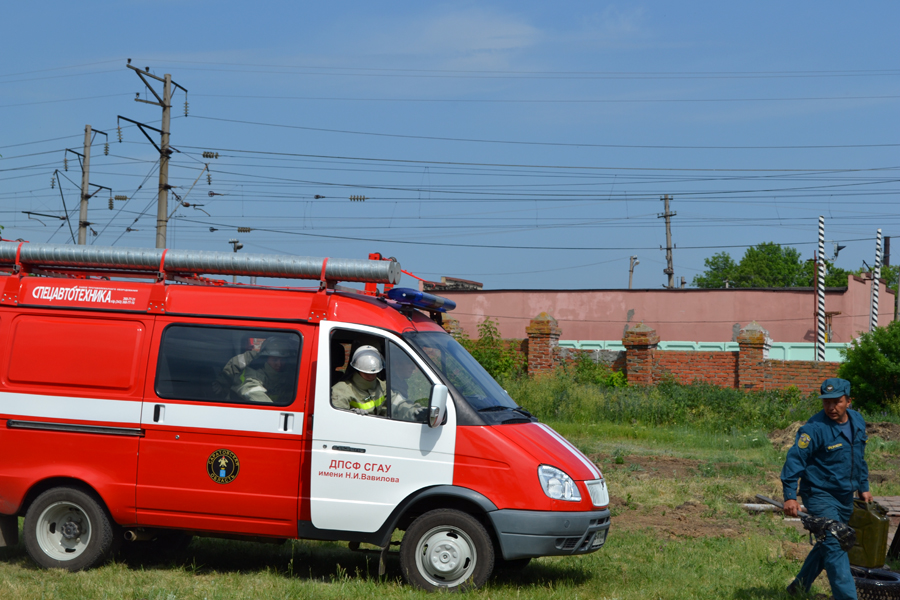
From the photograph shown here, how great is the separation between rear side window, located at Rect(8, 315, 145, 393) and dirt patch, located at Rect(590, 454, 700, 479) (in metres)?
9.21

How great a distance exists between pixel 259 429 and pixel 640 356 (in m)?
20.5

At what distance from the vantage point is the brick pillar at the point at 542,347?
89.6 ft

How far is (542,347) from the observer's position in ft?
89.8

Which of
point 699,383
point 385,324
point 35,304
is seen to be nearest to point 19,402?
point 35,304

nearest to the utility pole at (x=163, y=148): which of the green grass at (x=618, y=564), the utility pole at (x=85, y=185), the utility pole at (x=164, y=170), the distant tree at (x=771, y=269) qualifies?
the utility pole at (x=164, y=170)

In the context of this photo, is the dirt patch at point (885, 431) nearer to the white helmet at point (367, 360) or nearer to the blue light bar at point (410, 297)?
the blue light bar at point (410, 297)

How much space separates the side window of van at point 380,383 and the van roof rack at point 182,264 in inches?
22.8

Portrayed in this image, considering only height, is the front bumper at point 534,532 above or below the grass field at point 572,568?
above

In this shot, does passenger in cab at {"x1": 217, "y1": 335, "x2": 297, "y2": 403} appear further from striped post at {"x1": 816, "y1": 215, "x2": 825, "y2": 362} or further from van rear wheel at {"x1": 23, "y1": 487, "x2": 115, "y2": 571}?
striped post at {"x1": 816, "y1": 215, "x2": 825, "y2": 362}

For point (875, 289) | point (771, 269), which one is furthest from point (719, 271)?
point (875, 289)

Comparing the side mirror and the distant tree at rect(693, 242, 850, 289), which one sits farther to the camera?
the distant tree at rect(693, 242, 850, 289)

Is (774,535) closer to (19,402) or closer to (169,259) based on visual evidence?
(169,259)

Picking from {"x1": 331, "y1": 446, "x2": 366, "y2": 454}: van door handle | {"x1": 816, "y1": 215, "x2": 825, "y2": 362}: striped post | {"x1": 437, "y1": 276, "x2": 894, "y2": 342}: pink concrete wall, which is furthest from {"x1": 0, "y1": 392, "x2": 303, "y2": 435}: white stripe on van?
{"x1": 437, "y1": 276, "x2": 894, "y2": 342}: pink concrete wall

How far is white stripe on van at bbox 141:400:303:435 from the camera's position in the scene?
6.82 meters
